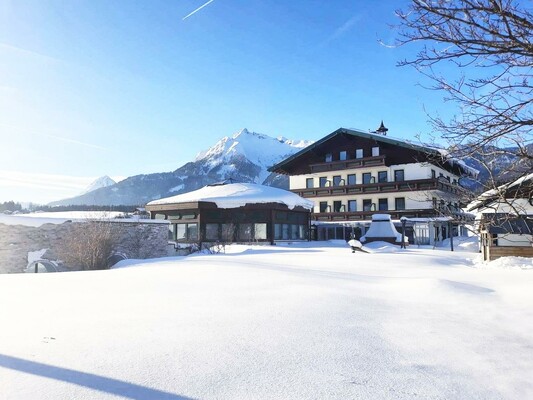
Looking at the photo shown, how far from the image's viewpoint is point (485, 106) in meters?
4.02

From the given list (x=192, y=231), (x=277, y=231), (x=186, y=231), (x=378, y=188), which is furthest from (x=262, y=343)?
(x=378, y=188)

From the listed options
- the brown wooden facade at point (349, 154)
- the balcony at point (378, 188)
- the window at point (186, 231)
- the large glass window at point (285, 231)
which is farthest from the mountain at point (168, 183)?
the window at point (186, 231)

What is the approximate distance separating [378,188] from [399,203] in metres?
2.29

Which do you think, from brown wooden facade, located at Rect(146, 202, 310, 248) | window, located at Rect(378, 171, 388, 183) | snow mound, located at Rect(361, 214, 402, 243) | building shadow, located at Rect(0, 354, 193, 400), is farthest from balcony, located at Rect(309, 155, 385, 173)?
building shadow, located at Rect(0, 354, 193, 400)

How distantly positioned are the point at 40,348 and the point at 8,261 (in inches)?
518

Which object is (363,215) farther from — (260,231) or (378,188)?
(260,231)

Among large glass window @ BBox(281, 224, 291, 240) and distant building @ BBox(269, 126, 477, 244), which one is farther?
distant building @ BBox(269, 126, 477, 244)

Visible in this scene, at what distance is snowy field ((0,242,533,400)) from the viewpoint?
8.75ft

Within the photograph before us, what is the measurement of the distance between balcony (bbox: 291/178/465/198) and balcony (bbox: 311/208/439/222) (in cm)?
193

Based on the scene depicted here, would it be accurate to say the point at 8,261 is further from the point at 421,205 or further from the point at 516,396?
the point at 421,205

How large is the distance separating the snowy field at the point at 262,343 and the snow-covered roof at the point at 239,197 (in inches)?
743

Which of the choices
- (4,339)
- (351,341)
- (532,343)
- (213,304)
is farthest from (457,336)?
(4,339)

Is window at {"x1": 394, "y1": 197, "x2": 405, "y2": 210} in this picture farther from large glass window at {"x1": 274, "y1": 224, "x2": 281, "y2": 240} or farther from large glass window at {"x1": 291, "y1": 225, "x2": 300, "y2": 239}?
large glass window at {"x1": 274, "y1": 224, "x2": 281, "y2": 240}

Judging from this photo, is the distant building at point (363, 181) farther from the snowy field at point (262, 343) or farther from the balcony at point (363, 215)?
the snowy field at point (262, 343)
